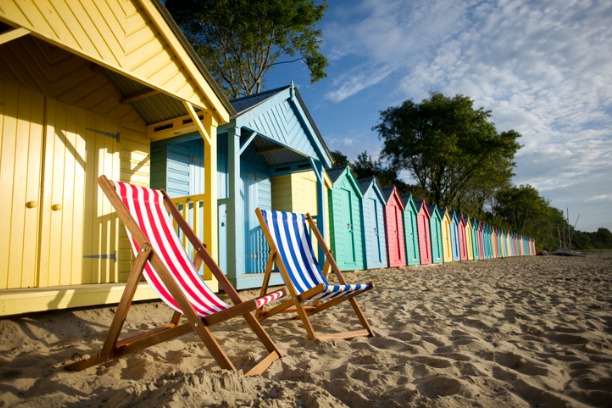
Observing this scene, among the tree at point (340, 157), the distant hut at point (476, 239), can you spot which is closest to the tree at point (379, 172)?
the tree at point (340, 157)

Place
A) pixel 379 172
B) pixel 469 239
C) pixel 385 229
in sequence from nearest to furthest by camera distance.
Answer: pixel 385 229, pixel 469 239, pixel 379 172

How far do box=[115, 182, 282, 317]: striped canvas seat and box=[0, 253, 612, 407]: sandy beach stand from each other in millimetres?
→ 364

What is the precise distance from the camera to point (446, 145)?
23734 millimetres

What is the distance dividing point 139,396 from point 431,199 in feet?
86.0

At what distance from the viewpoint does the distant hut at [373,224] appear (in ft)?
34.1

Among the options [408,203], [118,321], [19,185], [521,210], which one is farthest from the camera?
[521,210]

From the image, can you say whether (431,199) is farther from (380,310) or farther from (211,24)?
(380,310)

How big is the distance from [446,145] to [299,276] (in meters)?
22.9

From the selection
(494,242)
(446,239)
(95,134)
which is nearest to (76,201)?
(95,134)

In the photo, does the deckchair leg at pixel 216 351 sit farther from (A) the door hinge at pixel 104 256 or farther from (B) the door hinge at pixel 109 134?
(B) the door hinge at pixel 109 134

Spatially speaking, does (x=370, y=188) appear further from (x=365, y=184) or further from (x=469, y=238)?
(x=469, y=238)

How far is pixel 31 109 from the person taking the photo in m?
3.78

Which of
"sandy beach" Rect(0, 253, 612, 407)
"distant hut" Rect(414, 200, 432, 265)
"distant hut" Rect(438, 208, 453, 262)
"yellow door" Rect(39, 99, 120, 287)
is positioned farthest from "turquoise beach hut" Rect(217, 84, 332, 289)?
"distant hut" Rect(438, 208, 453, 262)

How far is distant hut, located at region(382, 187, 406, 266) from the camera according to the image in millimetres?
12008
